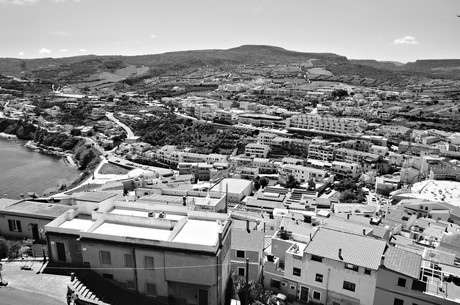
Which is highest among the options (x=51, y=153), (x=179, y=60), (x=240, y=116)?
(x=179, y=60)

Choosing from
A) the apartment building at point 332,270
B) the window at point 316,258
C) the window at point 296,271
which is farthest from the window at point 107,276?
the window at point 316,258

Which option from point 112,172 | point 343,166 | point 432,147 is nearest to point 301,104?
point 432,147

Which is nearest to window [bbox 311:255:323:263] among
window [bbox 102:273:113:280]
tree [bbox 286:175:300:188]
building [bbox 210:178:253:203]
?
window [bbox 102:273:113:280]

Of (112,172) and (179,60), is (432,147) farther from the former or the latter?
(179,60)

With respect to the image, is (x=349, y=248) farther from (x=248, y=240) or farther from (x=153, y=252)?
(x=153, y=252)

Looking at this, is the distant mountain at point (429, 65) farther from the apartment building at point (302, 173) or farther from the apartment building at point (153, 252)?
the apartment building at point (153, 252)

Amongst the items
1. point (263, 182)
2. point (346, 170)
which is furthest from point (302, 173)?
point (346, 170)
